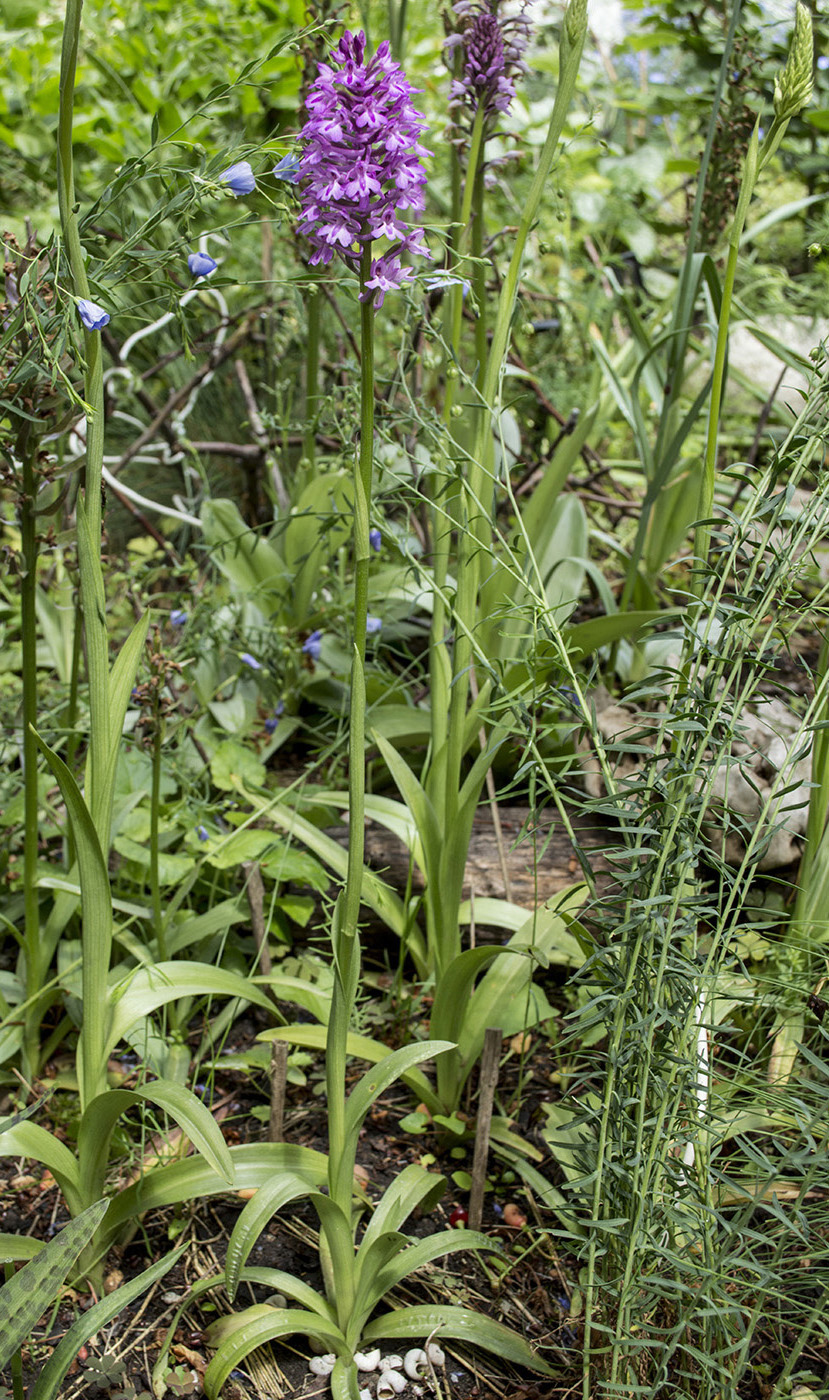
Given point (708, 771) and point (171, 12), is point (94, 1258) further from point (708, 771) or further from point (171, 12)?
point (171, 12)

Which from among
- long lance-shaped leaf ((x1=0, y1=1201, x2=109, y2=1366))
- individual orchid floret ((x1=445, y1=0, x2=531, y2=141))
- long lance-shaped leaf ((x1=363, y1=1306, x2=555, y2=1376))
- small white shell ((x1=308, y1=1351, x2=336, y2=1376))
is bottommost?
small white shell ((x1=308, y1=1351, x2=336, y2=1376))

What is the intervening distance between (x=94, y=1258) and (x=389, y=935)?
648mm

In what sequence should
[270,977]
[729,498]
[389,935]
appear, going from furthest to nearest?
1. [729,498]
2. [389,935]
3. [270,977]

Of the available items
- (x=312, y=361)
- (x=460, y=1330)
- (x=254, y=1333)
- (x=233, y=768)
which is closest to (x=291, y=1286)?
(x=254, y=1333)

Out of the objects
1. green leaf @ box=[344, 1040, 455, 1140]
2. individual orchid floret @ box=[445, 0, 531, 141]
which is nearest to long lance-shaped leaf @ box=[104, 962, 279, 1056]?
green leaf @ box=[344, 1040, 455, 1140]

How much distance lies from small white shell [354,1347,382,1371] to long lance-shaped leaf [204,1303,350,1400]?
0.04 metres

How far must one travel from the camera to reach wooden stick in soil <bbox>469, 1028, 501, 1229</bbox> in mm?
1176

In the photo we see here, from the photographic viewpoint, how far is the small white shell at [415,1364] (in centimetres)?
108

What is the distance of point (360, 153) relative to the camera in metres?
0.82

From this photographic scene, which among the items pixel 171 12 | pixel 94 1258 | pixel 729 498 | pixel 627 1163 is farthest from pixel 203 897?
pixel 171 12

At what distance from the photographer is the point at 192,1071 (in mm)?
1427

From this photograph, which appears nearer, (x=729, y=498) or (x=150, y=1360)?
(x=150, y=1360)

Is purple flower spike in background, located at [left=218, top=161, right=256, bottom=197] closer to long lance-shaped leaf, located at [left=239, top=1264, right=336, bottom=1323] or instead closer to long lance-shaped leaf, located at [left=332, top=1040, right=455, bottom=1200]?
long lance-shaped leaf, located at [left=332, top=1040, right=455, bottom=1200]

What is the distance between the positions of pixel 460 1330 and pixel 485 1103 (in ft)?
0.73
